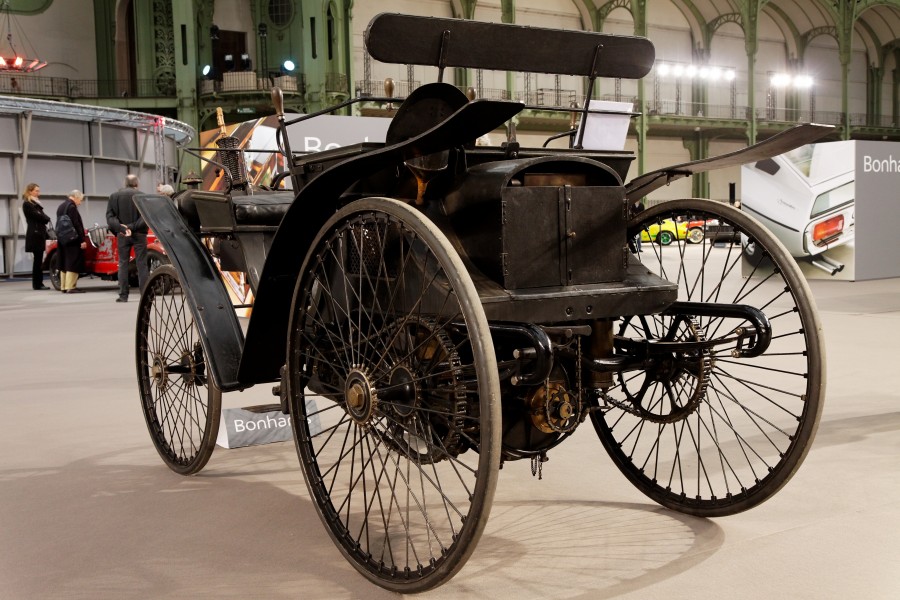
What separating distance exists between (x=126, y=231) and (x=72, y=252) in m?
2.65

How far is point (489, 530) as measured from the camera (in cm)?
341

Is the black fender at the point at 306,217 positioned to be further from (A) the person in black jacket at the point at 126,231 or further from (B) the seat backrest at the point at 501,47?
(A) the person in black jacket at the point at 126,231

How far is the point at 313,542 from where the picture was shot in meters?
3.35

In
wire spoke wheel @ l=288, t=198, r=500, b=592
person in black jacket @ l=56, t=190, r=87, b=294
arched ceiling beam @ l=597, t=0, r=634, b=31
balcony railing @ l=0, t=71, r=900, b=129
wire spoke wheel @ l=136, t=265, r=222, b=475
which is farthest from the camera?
arched ceiling beam @ l=597, t=0, r=634, b=31

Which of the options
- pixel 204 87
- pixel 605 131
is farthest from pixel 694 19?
pixel 605 131

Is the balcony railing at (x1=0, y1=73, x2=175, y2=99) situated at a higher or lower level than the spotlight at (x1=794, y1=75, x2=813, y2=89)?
lower

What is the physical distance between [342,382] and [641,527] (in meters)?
1.21

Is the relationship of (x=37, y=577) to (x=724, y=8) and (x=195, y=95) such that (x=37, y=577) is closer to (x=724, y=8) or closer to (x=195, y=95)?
(x=195, y=95)

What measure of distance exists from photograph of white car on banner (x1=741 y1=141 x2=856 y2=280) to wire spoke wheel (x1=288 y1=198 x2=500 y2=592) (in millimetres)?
12968

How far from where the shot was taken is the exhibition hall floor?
2.90 m

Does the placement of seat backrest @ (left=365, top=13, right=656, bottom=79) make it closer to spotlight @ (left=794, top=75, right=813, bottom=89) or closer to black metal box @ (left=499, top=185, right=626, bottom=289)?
black metal box @ (left=499, top=185, right=626, bottom=289)

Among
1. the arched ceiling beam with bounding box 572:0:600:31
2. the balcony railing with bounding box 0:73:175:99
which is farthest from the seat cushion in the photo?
the arched ceiling beam with bounding box 572:0:600:31

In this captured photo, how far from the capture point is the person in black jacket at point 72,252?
597 inches

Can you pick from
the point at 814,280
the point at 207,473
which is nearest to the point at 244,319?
the point at 207,473
